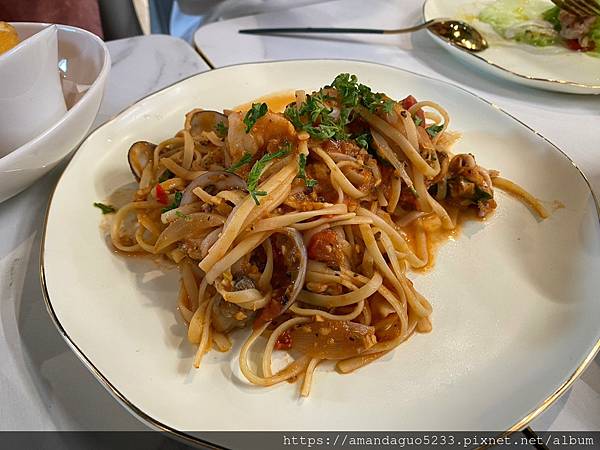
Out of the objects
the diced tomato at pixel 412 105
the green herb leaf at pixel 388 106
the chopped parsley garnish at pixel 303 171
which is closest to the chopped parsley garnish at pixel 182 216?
the chopped parsley garnish at pixel 303 171

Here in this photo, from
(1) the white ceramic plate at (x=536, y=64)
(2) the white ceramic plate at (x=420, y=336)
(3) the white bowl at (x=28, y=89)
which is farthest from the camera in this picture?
(1) the white ceramic plate at (x=536, y=64)

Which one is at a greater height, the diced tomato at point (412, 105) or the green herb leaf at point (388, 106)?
the green herb leaf at point (388, 106)

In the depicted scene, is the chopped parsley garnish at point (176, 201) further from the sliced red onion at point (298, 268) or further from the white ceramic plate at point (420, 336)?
the sliced red onion at point (298, 268)

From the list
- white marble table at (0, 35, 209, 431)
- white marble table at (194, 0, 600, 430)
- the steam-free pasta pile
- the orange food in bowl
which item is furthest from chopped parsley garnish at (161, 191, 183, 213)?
white marble table at (194, 0, 600, 430)

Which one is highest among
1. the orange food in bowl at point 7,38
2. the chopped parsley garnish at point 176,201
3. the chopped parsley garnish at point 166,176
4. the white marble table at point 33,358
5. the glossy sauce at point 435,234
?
the orange food in bowl at point 7,38

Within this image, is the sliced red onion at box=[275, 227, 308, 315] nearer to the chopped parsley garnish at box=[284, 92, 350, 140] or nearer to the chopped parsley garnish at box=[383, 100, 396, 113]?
the chopped parsley garnish at box=[284, 92, 350, 140]

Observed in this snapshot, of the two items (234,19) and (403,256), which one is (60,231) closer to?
(403,256)

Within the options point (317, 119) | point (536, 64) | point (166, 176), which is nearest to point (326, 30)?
point (536, 64)
